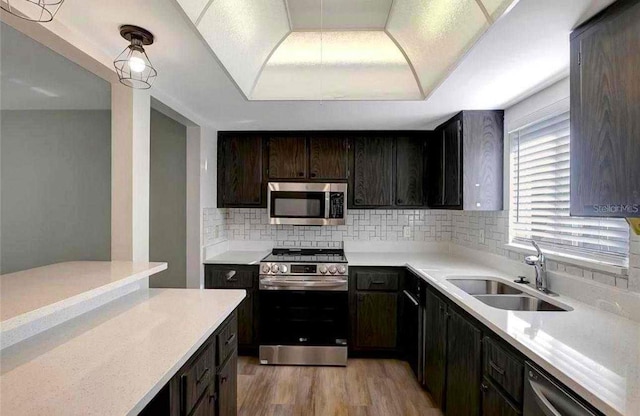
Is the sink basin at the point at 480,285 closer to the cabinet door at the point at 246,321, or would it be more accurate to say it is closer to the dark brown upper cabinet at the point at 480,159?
the dark brown upper cabinet at the point at 480,159

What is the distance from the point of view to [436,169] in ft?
10.3

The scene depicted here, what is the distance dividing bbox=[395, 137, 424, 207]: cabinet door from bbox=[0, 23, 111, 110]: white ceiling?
2.71m

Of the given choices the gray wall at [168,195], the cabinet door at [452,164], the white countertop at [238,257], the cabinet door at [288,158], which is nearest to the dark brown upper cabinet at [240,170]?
the cabinet door at [288,158]

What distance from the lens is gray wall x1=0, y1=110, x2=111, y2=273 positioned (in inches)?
120

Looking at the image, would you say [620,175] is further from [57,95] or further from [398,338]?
[57,95]

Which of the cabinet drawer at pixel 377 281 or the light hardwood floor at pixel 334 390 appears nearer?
the light hardwood floor at pixel 334 390

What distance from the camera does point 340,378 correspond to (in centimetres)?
266

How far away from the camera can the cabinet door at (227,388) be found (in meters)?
1.51

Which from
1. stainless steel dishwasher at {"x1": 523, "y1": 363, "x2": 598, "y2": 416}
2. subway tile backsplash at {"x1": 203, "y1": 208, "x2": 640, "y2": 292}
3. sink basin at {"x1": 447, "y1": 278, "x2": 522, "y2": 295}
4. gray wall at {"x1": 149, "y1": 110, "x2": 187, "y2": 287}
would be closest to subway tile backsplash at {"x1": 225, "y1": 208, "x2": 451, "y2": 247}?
subway tile backsplash at {"x1": 203, "y1": 208, "x2": 640, "y2": 292}

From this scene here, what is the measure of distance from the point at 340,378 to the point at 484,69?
2.52 metres

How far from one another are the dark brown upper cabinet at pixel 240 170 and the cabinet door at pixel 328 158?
545 millimetres

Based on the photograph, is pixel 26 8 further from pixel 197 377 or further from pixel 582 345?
pixel 582 345

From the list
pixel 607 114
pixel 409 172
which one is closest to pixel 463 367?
pixel 607 114

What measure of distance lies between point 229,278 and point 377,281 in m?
1.40
